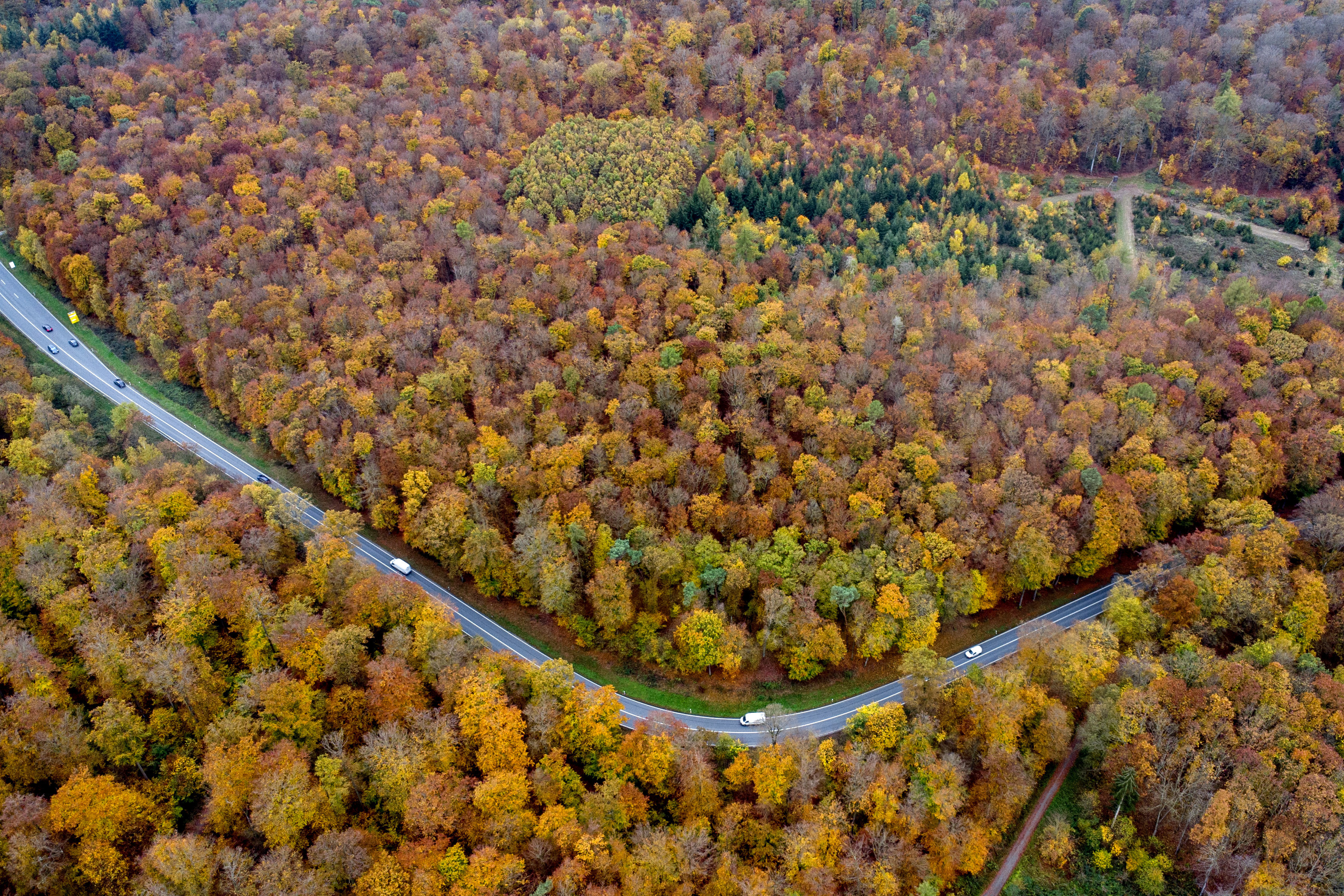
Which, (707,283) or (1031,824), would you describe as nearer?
(1031,824)

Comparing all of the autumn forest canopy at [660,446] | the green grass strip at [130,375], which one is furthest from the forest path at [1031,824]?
the green grass strip at [130,375]

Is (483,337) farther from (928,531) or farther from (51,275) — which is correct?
(51,275)

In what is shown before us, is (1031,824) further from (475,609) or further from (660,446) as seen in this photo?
(475,609)

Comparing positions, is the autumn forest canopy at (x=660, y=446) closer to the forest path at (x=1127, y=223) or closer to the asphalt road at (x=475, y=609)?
the forest path at (x=1127, y=223)

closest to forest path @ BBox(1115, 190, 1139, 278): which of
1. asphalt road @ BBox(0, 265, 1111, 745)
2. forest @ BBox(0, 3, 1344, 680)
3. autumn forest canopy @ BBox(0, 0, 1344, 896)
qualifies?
autumn forest canopy @ BBox(0, 0, 1344, 896)

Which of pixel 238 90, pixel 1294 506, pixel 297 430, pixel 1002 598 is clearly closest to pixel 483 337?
pixel 297 430

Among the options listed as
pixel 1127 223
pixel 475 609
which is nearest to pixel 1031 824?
pixel 475 609
